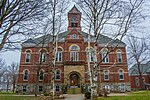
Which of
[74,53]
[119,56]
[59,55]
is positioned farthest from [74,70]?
[119,56]

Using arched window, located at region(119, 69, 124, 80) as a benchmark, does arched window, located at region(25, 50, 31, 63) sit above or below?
above

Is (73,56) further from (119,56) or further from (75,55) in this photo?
(119,56)

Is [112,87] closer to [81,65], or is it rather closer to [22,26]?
[81,65]

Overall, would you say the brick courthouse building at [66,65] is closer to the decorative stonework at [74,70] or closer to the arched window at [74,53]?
the arched window at [74,53]

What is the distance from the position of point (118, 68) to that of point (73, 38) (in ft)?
41.2

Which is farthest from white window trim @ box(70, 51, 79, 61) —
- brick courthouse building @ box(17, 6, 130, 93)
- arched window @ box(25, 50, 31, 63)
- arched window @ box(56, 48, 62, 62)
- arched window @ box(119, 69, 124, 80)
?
arched window @ box(119, 69, 124, 80)

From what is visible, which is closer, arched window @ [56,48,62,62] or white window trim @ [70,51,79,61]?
white window trim @ [70,51,79,61]

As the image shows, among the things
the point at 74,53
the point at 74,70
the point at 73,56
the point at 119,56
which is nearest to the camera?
the point at 74,70

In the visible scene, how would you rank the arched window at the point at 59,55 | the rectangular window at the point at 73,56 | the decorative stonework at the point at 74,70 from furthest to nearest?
the arched window at the point at 59,55, the rectangular window at the point at 73,56, the decorative stonework at the point at 74,70

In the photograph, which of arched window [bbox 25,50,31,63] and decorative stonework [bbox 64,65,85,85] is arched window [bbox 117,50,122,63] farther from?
arched window [bbox 25,50,31,63]

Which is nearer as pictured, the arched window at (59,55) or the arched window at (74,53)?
the arched window at (74,53)

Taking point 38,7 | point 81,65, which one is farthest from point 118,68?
point 38,7

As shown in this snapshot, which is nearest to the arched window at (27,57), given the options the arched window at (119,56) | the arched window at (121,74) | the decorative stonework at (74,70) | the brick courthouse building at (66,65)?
the brick courthouse building at (66,65)

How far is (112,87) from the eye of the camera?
34.6 meters
